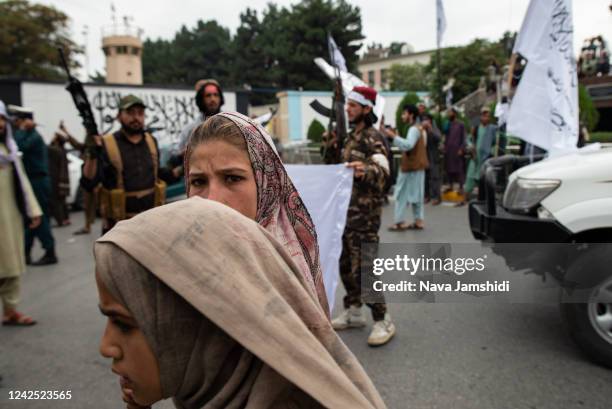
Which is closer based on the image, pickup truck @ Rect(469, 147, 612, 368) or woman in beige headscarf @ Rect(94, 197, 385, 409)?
woman in beige headscarf @ Rect(94, 197, 385, 409)

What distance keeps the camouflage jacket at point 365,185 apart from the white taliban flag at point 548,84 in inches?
75.4

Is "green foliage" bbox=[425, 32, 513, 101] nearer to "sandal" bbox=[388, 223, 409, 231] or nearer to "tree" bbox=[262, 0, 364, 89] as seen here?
"tree" bbox=[262, 0, 364, 89]

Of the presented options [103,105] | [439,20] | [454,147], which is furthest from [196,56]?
[454,147]

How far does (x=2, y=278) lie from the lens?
4.09 metres

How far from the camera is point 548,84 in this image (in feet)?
15.8

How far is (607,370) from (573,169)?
131 cm

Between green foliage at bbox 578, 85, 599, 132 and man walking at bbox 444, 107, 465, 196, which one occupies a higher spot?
green foliage at bbox 578, 85, 599, 132

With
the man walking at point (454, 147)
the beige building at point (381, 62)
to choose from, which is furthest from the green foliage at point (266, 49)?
the man walking at point (454, 147)

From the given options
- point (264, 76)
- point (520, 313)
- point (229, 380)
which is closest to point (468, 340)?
point (520, 313)

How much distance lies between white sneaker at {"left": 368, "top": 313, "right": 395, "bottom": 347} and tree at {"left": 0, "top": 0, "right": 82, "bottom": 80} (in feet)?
107

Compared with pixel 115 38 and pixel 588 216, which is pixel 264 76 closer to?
pixel 115 38

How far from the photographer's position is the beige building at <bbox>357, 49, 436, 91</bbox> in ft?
241

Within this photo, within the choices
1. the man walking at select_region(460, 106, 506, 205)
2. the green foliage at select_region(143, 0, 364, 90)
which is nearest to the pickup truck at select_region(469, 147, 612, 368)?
the man walking at select_region(460, 106, 506, 205)

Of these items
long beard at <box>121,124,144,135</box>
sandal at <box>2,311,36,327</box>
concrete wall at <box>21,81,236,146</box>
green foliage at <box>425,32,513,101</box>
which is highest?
green foliage at <box>425,32,513,101</box>
